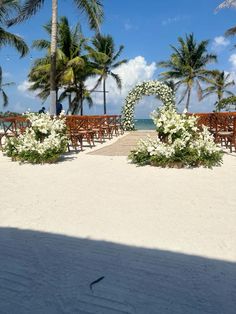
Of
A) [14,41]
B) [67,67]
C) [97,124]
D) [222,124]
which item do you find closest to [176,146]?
[222,124]

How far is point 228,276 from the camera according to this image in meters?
2.94

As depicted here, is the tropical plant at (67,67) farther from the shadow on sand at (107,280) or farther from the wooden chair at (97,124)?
the shadow on sand at (107,280)

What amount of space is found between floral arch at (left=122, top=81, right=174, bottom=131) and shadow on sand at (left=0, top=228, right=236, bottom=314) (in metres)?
19.7

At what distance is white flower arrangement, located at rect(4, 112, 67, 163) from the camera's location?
8758mm

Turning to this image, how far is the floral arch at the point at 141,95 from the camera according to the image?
22.6m

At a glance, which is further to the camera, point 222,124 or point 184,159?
point 222,124

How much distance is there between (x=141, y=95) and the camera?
2306cm

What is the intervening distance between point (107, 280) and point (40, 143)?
6663 mm

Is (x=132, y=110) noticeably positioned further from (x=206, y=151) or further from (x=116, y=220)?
(x=116, y=220)

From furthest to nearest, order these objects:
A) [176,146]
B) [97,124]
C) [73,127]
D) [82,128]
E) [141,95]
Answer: [141,95], [97,124], [82,128], [73,127], [176,146]

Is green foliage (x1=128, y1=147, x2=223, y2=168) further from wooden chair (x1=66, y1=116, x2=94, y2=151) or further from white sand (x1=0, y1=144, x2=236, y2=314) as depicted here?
wooden chair (x1=66, y1=116, x2=94, y2=151)

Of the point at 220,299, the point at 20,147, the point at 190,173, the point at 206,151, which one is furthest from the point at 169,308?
the point at 20,147

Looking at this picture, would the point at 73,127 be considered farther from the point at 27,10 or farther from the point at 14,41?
the point at 14,41

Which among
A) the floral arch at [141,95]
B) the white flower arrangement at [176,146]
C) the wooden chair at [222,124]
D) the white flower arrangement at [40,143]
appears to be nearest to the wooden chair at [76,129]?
the white flower arrangement at [40,143]
